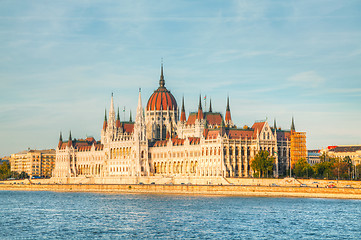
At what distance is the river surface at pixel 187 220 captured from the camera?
75062mm

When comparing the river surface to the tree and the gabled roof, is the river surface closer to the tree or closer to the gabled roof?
the tree

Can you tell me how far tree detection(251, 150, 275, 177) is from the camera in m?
171

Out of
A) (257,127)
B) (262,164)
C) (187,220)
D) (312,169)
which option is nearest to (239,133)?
(257,127)

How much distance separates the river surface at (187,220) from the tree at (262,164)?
48627mm

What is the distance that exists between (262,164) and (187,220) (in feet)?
274

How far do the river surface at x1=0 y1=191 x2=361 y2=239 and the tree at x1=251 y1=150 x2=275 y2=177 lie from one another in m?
48.6

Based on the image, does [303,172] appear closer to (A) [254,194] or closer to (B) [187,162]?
(A) [254,194]

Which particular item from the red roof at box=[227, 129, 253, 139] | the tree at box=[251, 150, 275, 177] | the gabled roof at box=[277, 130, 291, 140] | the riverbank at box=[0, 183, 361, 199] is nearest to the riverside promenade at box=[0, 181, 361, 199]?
the riverbank at box=[0, 183, 361, 199]

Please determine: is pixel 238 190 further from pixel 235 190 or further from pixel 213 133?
pixel 213 133

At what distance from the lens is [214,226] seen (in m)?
82.8

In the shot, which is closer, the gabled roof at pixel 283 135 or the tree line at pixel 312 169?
the tree line at pixel 312 169

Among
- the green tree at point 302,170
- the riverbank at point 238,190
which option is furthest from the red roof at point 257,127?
the riverbank at point 238,190

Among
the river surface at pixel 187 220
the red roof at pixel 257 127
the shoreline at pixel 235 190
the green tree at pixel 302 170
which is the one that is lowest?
the river surface at pixel 187 220

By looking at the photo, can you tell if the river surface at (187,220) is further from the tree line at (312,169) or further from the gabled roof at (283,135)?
the gabled roof at (283,135)
